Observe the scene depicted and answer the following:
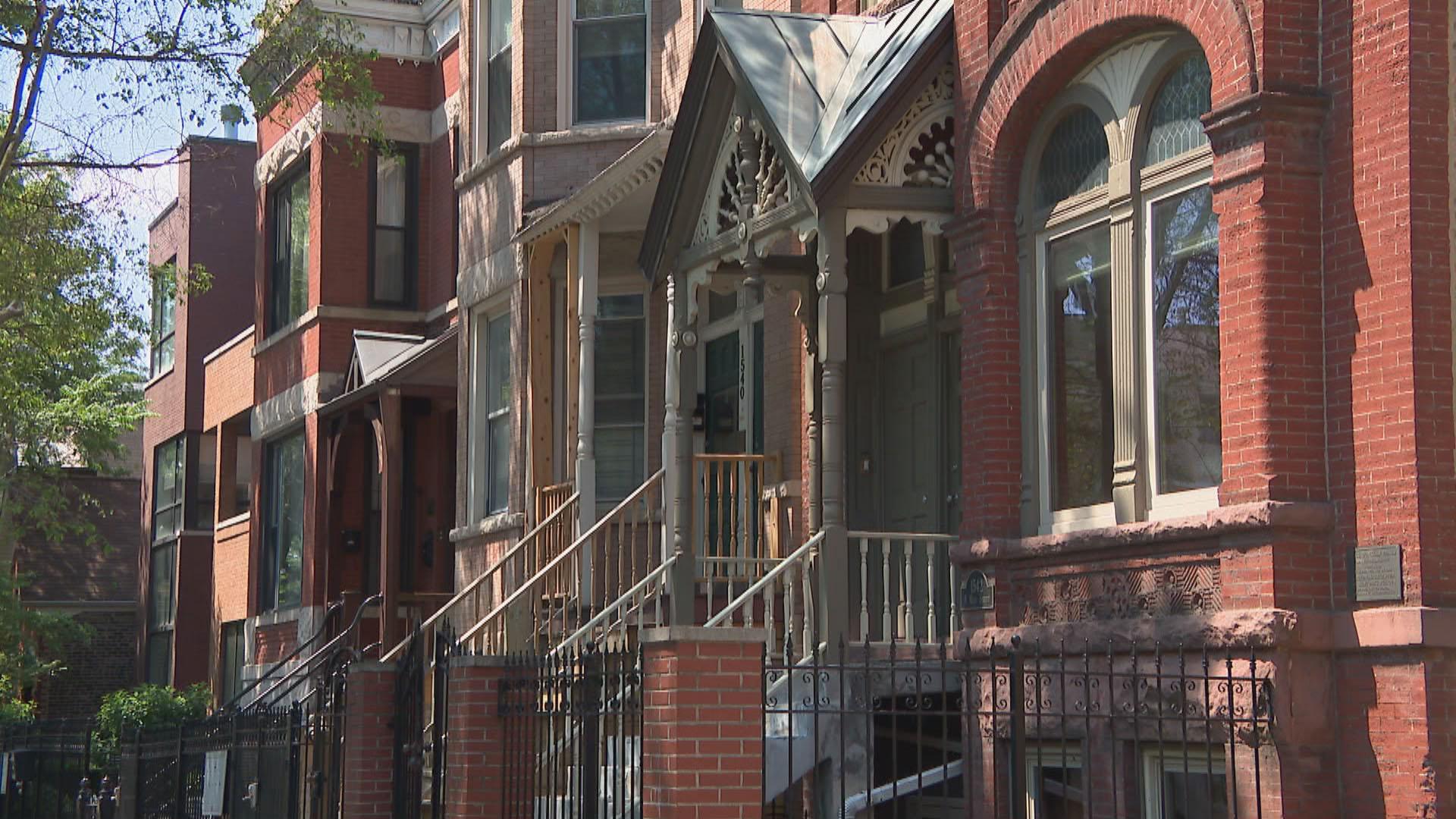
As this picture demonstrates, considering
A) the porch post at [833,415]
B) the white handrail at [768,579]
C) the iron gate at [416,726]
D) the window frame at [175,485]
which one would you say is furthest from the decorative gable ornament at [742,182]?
the window frame at [175,485]

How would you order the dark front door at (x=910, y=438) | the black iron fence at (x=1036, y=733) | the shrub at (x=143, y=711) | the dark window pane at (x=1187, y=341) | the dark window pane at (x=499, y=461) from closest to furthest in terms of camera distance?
the black iron fence at (x=1036, y=733) < the dark window pane at (x=1187, y=341) < the dark front door at (x=910, y=438) < the dark window pane at (x=499, y=461) < the shrub at (x=143, y=711)

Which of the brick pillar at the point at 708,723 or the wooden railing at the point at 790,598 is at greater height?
the wooden railing at the point at 790,598

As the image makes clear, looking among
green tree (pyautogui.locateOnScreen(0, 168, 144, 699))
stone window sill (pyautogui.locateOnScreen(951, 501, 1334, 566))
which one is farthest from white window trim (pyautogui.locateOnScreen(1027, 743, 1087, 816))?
green tree (pyautogui.locateOnScreen(0, 168, 144, 699))

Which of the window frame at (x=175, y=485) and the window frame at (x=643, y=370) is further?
the window frame at (x=175, y=485)

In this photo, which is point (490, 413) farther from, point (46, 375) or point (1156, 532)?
point (46, 375)

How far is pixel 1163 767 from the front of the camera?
10.6m

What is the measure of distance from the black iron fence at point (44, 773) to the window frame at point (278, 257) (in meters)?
7.81

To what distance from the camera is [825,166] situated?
1269cm

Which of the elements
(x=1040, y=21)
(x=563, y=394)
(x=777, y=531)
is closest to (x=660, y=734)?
(x=1040, y=21)

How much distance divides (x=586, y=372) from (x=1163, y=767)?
306 inches

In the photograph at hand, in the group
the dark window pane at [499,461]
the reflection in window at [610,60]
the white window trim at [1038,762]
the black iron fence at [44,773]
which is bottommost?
the black iron fence at [44,773]

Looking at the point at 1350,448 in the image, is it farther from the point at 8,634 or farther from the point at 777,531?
the point at 8,634

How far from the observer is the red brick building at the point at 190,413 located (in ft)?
112

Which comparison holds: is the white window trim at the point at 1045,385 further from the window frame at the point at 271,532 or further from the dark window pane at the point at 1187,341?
the window frame at the point at 271,532
